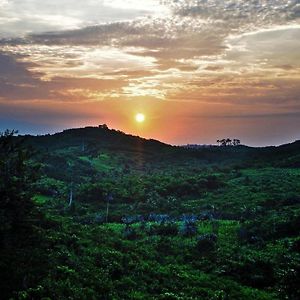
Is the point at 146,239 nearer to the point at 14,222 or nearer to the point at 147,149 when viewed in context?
the point at 14,222

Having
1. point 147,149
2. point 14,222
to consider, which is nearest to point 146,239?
point 14,222

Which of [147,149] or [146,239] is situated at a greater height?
[147,149]

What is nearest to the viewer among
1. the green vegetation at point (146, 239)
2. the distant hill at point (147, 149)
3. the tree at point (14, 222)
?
the tree at point (14, 222)

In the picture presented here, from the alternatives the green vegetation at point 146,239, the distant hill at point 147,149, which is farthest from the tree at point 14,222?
the distant hill at point 147,149

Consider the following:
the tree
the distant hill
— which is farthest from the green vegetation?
the distant hill

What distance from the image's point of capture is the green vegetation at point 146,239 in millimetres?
21250

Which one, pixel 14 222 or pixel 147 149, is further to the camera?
pixel 147 149

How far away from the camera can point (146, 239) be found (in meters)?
39.8

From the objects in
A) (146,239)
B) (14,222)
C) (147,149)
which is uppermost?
(147,149)

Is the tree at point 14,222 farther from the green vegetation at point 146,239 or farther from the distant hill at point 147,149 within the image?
the distant hill at point 147,149

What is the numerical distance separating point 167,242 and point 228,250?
19.6 ft

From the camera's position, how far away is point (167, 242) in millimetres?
37969

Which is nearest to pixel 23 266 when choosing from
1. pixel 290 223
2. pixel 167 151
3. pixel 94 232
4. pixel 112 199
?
pixel 94 232

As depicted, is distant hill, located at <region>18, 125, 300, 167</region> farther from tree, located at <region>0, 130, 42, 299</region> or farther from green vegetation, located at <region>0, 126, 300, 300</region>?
tree, located at <region>0, 130, 42, 299</region>
